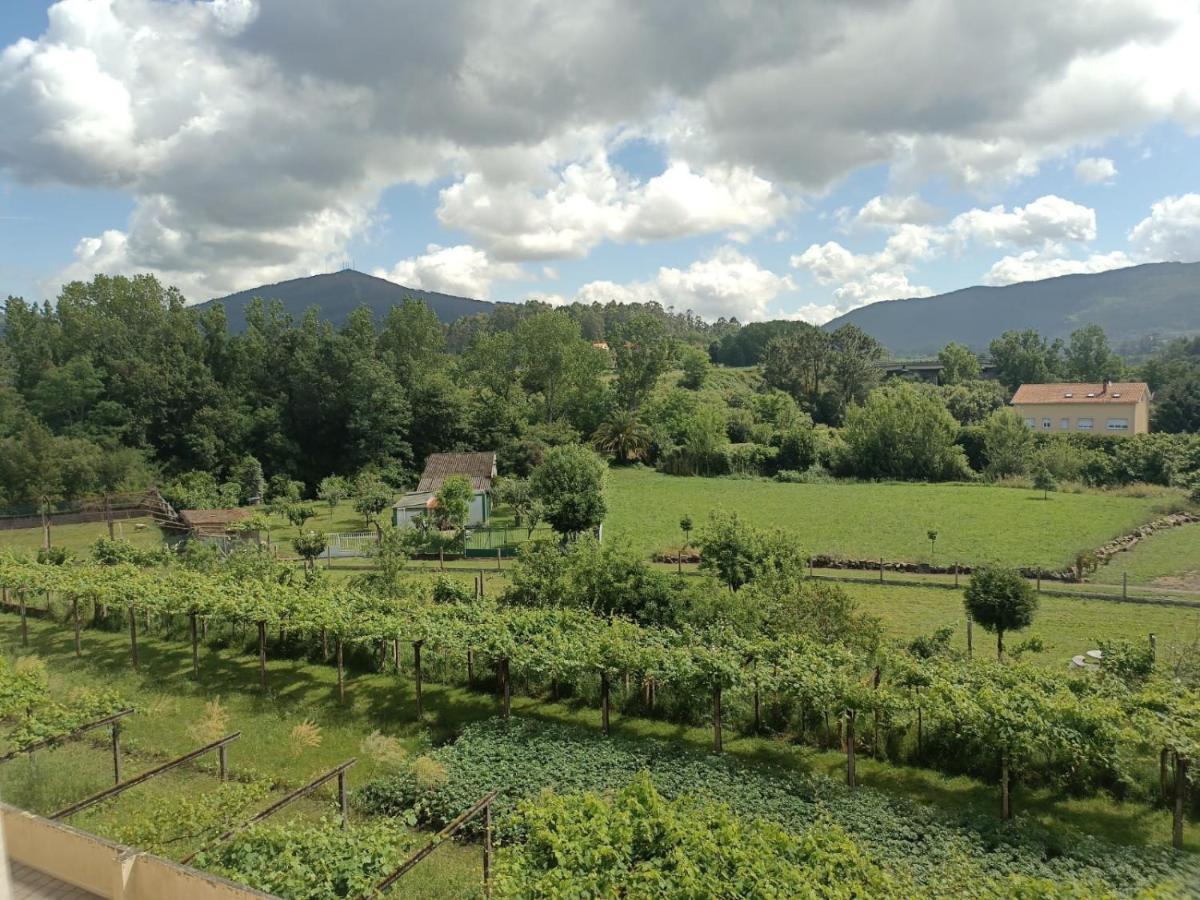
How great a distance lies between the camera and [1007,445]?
50312 mm

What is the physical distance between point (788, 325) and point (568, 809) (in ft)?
354

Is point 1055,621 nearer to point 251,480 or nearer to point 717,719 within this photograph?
point 717,719

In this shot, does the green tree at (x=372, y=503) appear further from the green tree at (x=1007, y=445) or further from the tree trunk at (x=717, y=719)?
the green tree at (x=1007, y=445)

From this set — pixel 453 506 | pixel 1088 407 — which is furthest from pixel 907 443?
pixel 453 506

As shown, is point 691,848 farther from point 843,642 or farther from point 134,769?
point 134,769

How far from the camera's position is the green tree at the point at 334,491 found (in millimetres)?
41969

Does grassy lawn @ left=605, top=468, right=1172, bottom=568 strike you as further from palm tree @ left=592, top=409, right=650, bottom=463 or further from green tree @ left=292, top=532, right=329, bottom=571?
green tree @ left=292, top=532, right=329, bottom=571

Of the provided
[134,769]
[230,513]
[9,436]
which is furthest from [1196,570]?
[9,436]

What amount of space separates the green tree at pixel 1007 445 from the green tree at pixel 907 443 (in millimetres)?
2038

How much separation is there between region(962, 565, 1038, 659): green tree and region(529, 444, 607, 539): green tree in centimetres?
1490

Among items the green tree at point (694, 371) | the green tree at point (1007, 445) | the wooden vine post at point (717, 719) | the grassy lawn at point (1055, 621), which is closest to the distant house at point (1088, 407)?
the green tree at point (1007, 445)

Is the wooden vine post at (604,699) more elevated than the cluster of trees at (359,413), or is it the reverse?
the cluster of trees at (359,413)

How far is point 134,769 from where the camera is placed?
11.7 m

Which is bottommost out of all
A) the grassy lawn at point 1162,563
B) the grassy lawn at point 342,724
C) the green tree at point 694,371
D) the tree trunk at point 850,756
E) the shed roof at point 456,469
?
the grassy lawn at point 1162,563
